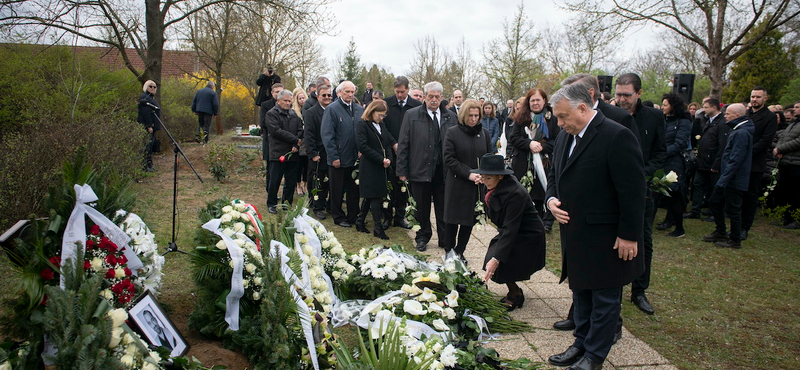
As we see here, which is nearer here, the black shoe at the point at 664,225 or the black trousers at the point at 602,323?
the black trousers at the point at 602,323

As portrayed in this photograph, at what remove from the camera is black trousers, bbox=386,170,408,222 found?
7.76 m

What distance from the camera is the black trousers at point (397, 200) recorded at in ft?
25.5

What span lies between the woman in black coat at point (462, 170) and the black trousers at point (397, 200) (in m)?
1.90

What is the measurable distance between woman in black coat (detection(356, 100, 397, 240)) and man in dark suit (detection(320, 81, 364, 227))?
388 millimetres

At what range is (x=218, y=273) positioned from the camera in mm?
3543

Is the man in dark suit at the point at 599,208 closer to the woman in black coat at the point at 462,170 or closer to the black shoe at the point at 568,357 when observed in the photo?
the black shoe at the point at 568,357

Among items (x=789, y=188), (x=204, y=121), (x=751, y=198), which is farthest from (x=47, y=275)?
(x=204, y=121)

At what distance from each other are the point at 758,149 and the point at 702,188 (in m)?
1.67

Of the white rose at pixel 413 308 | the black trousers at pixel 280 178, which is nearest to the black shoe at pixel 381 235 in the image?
the black trousers at pixel 280 178

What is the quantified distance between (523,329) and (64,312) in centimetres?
331

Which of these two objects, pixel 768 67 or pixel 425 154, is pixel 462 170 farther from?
pixel 768 67

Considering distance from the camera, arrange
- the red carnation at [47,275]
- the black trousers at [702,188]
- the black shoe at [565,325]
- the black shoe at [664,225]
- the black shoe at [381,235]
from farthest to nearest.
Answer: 1. the black trousers at [702,188]
2. the black shoe at [664,225]
3. the black shoe at [381,235]
4. the black shoe at [565,325]
5. the red carnation at [47,275]

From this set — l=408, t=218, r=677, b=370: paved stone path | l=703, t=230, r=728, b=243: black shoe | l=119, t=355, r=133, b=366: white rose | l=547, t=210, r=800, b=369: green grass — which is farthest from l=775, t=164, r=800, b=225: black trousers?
l=119, t=355, r=133, b=366: white rose

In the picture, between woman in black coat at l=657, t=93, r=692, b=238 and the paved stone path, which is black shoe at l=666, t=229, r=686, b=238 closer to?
woman in black coat at l=657, t=93, r=692, b=238
